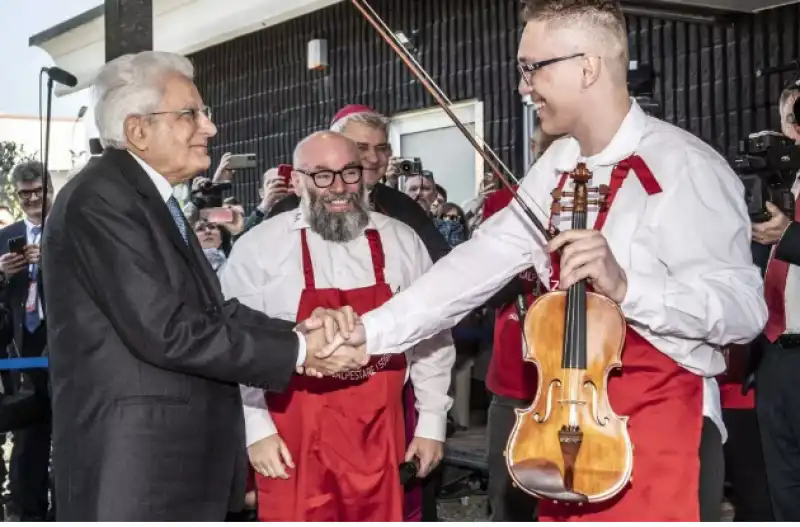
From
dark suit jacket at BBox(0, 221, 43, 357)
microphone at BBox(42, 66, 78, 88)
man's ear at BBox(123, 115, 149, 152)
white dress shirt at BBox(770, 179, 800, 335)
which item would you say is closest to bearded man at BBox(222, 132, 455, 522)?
man's ear at BBox(123, 115, 149, 152)

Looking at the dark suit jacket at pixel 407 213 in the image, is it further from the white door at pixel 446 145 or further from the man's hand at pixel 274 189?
the white door at pixel 446 145

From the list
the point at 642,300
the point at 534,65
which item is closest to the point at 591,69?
the point at 534,65

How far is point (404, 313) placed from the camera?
255 cm

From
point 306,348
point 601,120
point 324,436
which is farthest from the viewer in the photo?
point 324,436

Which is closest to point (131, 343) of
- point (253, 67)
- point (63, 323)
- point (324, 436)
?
point (63, 323)

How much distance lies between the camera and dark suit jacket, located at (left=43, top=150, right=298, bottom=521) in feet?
7.75

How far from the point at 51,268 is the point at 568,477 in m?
1.31

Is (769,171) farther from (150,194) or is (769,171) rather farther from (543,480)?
(150,194)

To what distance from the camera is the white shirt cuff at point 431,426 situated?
11.5ft

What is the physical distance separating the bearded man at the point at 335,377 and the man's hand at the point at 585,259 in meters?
1.38

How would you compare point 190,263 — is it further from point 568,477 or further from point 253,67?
point 253,67

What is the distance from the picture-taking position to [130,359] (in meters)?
2.39

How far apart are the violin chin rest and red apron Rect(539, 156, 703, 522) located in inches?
7.7

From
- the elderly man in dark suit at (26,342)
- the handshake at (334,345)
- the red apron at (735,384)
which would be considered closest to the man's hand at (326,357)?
the handshake at (334,345)
